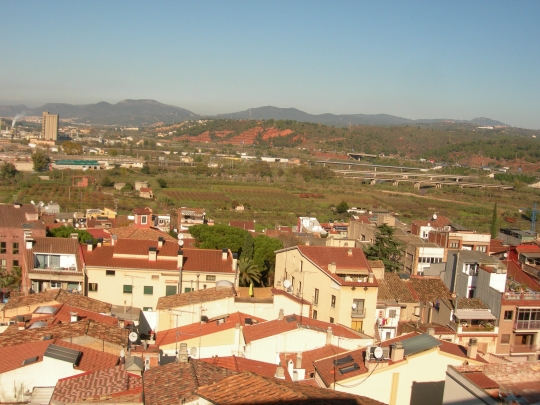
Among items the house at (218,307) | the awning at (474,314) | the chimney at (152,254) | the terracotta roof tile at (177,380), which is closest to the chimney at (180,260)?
the chimney at (152,254)

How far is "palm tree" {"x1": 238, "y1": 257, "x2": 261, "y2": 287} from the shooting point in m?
19.0

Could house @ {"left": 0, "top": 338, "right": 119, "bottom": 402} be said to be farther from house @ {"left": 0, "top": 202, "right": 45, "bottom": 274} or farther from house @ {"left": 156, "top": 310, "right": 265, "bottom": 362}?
house @ {"left": 0, "top": 202, "right": 45, "bottom": 274}

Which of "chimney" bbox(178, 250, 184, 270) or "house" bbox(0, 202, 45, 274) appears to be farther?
"house" bbox(0, 202, 45, 274)

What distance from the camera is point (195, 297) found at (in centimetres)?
1390

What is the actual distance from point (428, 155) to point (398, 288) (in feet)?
359

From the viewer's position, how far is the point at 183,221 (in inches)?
1332

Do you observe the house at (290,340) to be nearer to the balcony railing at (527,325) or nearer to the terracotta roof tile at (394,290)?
the balcony railing at (527,325)

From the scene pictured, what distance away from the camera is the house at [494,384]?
613 cm

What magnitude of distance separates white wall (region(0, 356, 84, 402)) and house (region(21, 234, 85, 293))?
8283 millimetres

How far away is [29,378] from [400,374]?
16.3 ft

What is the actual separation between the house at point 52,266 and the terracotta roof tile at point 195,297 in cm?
340

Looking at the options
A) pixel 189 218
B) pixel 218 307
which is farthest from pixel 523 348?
pixel 189 218

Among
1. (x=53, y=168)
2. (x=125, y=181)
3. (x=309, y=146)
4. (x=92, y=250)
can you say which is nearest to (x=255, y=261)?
(x=92, y=250)

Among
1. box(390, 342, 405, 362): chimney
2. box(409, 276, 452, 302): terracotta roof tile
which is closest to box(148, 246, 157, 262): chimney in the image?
box(409, 276, 452, 302): terracotta roof tile
